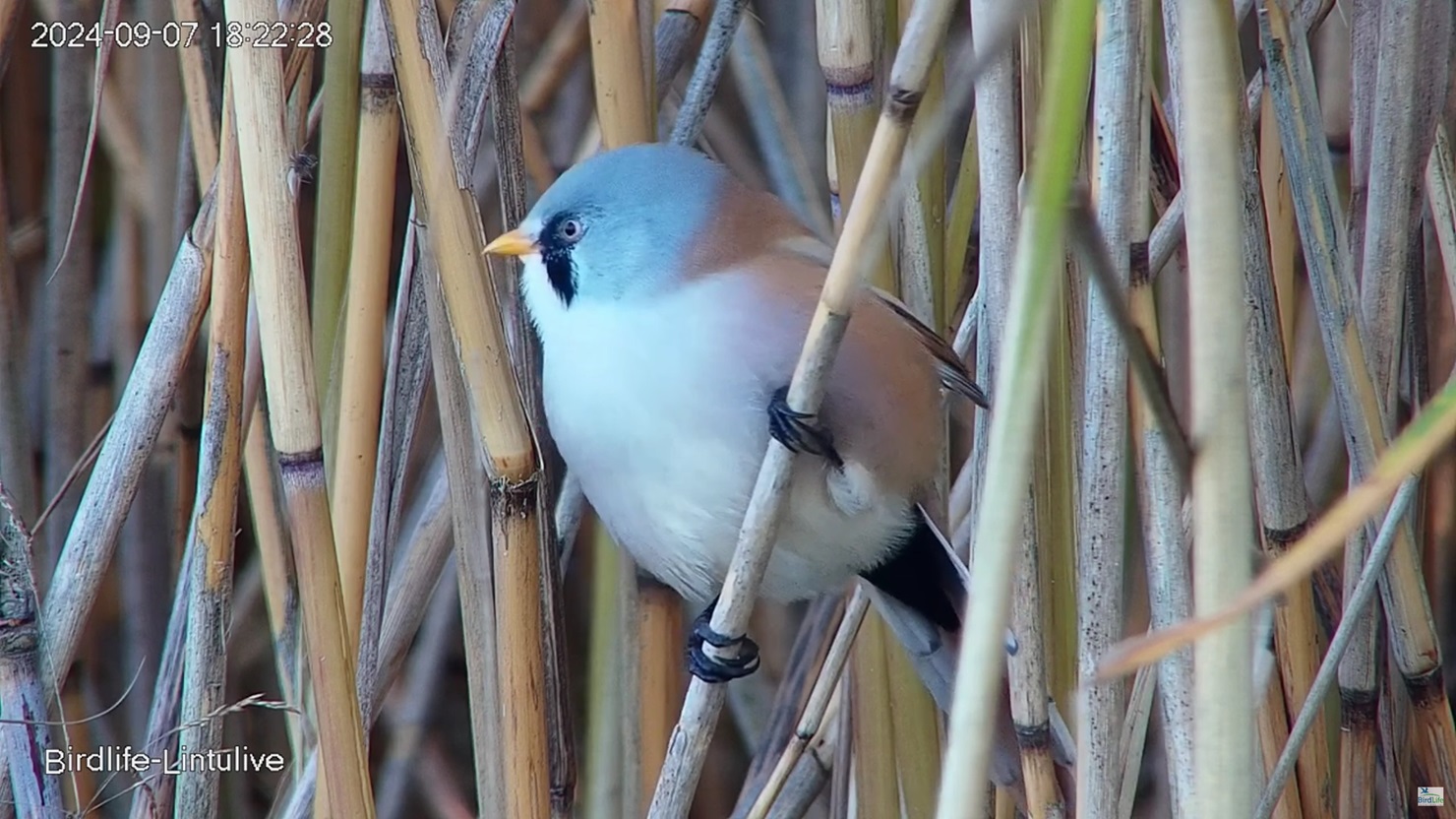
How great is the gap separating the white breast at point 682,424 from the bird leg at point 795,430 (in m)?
0.02

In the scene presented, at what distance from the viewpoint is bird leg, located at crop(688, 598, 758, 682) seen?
99 centimetres

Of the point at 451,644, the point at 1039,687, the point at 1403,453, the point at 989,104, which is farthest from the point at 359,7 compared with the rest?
the point at 451,644

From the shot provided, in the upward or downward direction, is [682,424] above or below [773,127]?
below

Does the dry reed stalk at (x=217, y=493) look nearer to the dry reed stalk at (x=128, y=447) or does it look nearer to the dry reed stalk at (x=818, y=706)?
the dry reed stalk at (x=128, y=447)

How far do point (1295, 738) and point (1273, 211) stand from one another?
47 cm

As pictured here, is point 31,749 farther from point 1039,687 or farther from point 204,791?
point 1039,687

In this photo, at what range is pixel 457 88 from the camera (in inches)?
37.1

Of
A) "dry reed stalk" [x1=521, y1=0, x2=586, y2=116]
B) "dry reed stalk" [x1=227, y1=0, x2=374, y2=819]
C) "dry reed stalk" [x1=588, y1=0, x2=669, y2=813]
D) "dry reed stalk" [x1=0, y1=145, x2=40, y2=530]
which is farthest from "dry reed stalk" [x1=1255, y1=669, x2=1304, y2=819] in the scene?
"dry reed stalk" [x1=0, y1=145, x2=40, y2=530]

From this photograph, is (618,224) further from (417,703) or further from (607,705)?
(417,703)

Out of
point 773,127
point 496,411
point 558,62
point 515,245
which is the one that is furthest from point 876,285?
point 558,62

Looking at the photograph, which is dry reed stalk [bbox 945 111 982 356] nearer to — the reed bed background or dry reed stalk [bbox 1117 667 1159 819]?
the reed bed background

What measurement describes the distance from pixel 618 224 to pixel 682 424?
180mm

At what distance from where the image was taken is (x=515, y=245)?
112 centimetres

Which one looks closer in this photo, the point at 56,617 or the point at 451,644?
the point at 56,617
